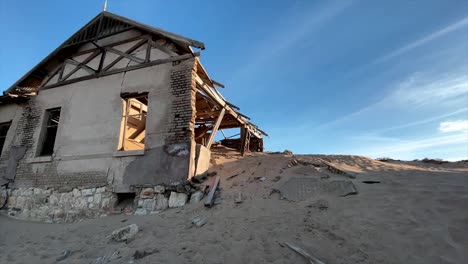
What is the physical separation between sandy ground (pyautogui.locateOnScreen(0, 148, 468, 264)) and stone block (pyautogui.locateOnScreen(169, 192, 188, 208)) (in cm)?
26

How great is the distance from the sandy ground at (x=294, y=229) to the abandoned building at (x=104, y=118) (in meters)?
1.19

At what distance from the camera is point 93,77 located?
899 cm

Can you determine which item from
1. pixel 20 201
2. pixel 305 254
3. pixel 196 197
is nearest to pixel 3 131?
pixel 20 201

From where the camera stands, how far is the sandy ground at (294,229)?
3.56 metres

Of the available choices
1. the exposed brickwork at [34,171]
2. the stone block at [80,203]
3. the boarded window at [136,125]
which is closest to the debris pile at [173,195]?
the exposed brickwork at [34,171]

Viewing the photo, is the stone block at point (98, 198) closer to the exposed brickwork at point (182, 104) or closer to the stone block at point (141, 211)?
the stone block at point (141, 211)

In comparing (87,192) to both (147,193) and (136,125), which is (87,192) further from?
(136,125)

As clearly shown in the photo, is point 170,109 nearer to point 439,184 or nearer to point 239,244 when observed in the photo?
point 239,244

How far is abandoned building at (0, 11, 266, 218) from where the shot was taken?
7156 mm

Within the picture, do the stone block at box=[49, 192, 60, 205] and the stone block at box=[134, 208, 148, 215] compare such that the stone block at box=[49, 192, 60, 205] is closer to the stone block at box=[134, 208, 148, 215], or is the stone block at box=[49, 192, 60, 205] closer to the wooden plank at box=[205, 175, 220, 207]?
the stone block at box=[134, 208, 148, 215]

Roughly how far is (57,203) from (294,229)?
23.4 feet

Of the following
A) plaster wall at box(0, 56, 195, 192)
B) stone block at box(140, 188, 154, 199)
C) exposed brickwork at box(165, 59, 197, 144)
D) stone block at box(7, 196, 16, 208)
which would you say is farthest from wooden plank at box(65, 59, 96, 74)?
stone block at box(140, 188, 154, 199)

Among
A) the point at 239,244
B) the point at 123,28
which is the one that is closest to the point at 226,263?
the point at 239,244

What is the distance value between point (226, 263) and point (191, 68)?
5476 millimetres
